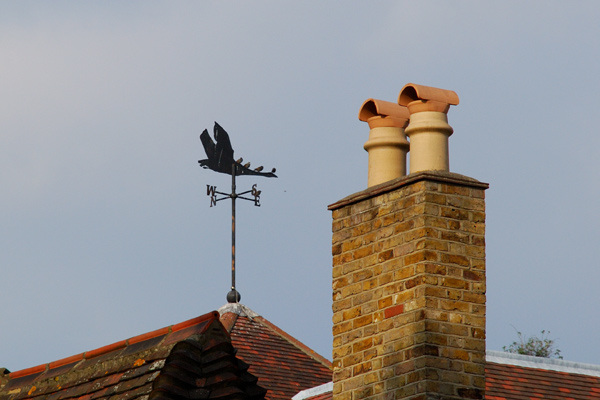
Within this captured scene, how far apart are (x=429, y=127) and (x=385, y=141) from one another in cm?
47

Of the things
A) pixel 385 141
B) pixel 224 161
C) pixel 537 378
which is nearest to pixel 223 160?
pixel 224 161

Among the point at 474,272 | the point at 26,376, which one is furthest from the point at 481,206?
the point at 26,376

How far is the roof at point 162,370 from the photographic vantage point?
9.32m

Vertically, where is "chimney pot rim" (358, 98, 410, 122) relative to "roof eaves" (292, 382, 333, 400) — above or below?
above

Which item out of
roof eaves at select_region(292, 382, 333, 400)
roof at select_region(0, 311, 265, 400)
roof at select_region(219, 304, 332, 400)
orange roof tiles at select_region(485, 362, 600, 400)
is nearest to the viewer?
roof at select_region(0, 311, 265, 400)

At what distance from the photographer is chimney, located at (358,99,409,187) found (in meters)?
10.3

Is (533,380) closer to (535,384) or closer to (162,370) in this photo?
(535,384)

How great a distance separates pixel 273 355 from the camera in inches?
691

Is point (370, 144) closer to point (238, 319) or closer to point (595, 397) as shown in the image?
point (595, 397)

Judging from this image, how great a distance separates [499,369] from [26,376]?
17.9 feet

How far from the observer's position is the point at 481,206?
382 inches

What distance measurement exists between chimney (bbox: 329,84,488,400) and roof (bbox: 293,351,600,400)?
15.4 ft

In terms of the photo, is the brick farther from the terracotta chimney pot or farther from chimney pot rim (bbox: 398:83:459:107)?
chimney pot rim (bbox: 398:83:459:107)

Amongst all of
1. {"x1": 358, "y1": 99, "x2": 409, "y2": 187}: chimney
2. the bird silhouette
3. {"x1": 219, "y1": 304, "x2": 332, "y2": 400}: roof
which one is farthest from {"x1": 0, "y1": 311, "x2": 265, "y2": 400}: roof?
the bird silhouette
